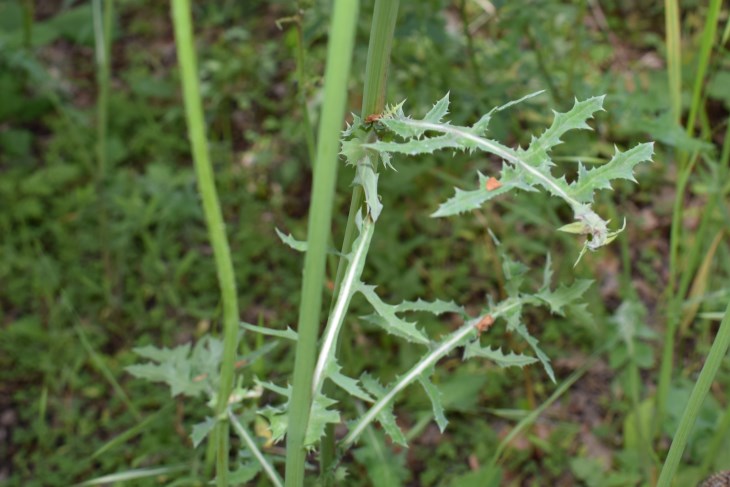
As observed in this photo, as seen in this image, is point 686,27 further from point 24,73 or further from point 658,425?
point 24,73

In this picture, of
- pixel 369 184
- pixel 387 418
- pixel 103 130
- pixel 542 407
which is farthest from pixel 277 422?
pixel 103 130

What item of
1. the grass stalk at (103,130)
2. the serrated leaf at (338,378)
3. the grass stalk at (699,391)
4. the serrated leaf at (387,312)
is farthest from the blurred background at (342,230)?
the grass stalk at (699,391)

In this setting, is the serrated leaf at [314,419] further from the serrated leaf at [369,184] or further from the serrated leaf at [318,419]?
the serrated leaf at [369,184]

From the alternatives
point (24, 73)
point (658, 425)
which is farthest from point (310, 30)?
point (24, 73)

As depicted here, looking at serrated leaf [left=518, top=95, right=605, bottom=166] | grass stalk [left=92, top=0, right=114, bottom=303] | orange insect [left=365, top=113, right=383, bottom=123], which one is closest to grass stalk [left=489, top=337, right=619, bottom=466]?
serrated leaf [left=518, top=95, right=605, bottom=166]

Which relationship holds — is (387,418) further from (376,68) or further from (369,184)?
(376,68)

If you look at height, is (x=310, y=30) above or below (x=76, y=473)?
above
